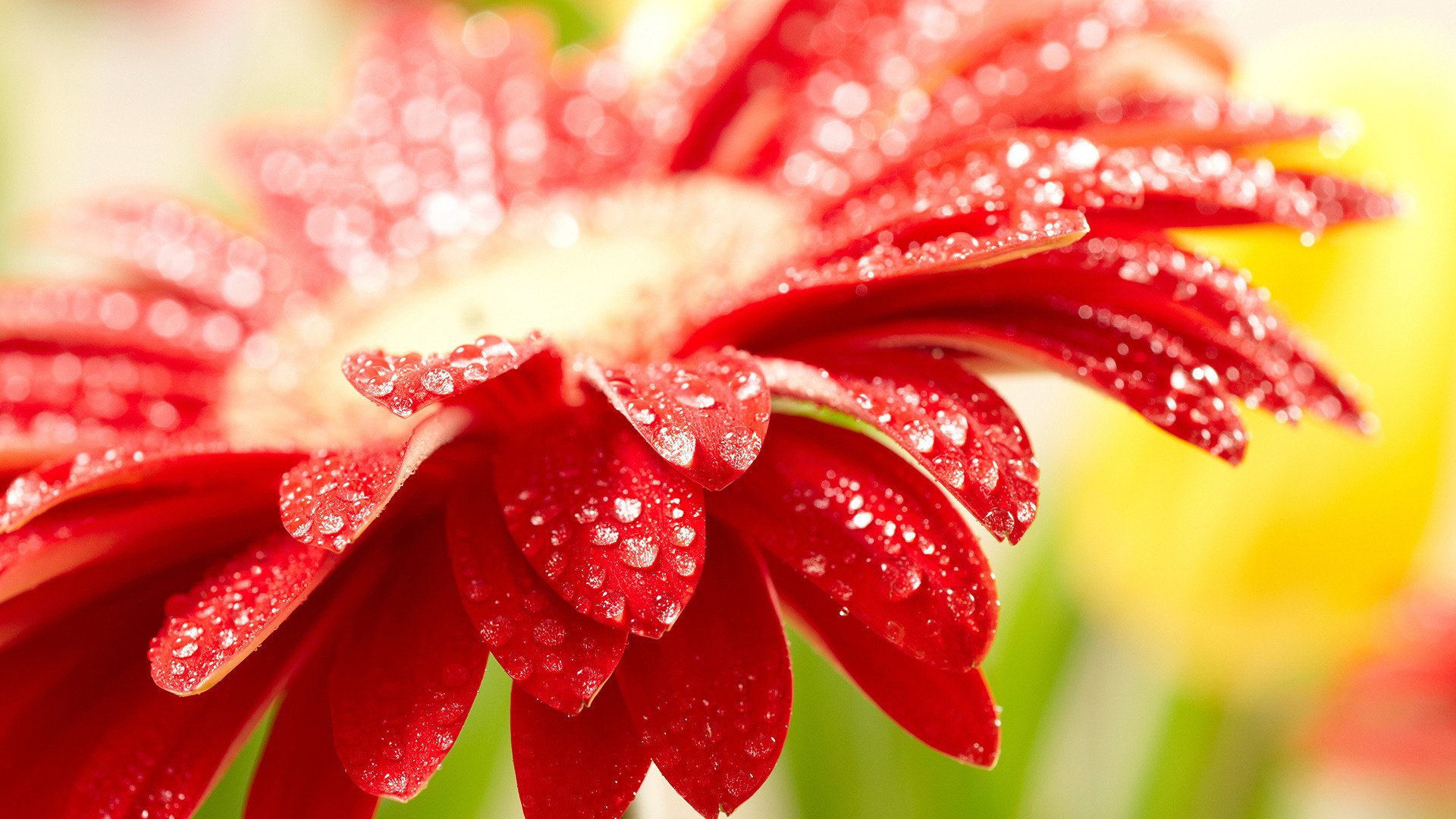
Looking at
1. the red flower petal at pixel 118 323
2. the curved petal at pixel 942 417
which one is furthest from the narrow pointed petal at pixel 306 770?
the red flower petal at pixel 118 323

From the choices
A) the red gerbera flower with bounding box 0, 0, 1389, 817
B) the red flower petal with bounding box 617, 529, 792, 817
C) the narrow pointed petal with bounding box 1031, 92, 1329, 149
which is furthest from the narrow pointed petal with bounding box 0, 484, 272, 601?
the narrow pointed petal with bounding box 1031, 92, 1329, 149

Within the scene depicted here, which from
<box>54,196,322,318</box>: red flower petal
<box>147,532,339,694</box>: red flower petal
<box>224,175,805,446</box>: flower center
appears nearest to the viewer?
<box>147,532,339,694</box>: red flower petal

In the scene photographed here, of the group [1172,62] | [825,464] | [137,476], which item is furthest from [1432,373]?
[137,476]

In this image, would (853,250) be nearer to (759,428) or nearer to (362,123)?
(759,428)

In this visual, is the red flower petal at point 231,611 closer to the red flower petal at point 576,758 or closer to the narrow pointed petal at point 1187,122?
the red flower petal at point 576,758

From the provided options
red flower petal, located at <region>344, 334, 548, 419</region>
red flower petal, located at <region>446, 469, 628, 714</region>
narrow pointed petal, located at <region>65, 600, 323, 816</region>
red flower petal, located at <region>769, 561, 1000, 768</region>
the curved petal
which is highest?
the curved petal

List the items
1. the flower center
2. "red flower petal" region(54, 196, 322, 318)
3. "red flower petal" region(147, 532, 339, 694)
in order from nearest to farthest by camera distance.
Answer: "red flower petal" region(147, 532, 339, 694), the flower center, "red flower petal" region(54, 196, 322, 318)

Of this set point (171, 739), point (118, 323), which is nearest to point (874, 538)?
point (171, 739)

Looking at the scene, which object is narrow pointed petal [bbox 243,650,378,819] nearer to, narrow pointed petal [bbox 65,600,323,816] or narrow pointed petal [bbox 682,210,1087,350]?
narrow pointed petal [bbox 65,600,323,816]
